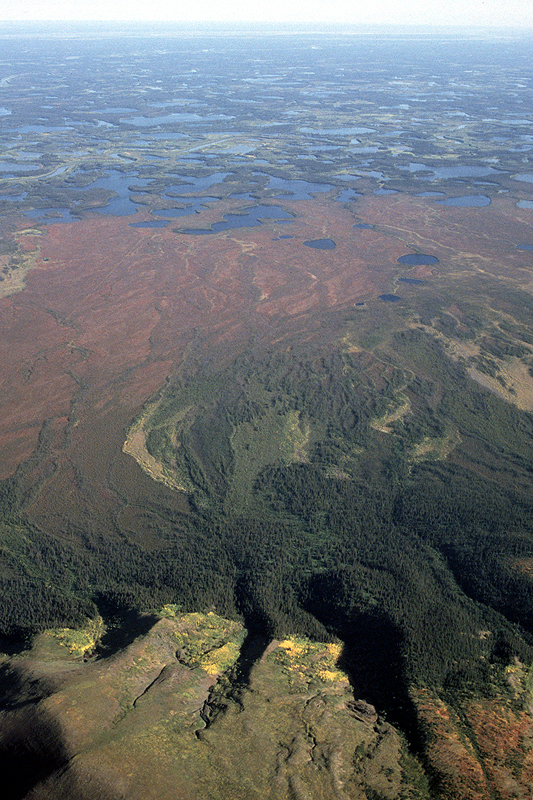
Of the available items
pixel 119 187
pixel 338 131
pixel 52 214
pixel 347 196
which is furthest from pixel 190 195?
pixel 338 131

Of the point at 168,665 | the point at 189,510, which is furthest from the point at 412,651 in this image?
the point at 189,510

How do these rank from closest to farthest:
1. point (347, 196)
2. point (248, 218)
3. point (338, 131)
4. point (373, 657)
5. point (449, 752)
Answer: point (449, 752) → point (373, 657) → point (248, 218) → point (347, 196) → point (338, 131)

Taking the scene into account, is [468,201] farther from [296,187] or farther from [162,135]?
[162,135]

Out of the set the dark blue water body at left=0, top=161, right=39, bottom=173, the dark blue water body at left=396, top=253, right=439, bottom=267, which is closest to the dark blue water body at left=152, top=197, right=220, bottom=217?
the dark blue water body at left=396, top=253, right=439, bottom=267

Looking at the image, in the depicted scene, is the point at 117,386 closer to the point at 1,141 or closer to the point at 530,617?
the point at 530,617

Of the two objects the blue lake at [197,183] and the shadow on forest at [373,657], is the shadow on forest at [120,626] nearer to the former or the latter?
the shadow on forest at [373,657]

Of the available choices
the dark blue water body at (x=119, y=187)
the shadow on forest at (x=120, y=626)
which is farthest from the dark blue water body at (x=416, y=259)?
the shadow on forest at (x=120, y=626)
